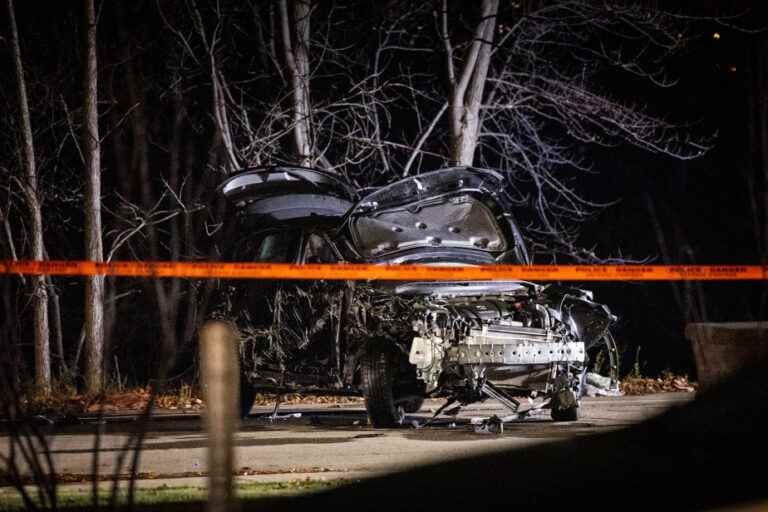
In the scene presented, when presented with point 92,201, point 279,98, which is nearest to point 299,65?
point 279,98

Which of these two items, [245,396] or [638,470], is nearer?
[638,470]

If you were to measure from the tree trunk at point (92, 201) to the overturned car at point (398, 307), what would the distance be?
15.6ft

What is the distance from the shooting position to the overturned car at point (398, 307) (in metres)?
9.72

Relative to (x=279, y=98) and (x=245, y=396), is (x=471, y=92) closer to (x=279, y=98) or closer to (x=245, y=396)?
(x=279, y=98)

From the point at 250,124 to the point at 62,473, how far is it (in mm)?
11653

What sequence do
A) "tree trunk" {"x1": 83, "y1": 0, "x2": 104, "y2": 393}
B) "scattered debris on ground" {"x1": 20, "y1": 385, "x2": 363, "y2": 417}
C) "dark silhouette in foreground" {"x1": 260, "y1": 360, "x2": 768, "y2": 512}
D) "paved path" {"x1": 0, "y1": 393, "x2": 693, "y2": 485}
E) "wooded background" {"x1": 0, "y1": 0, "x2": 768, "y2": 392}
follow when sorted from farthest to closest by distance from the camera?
"wooded background" {"x1": 0, "y1": 0, "x2": 768, "y2": 392}, "tree trunk" {"x1": 83, "y1": 0, "x2": 104, "y2": 393}, "scattered debris on ground" {"x1": 20, "y1": 385, "x2": 363, "y2": 417}, "paved path" {"x1": 0, "y1": 393, "x2": 693, "y2": 485}, "dark silhouette in foreground" {"x1": 260, "y1": 360, "x2": 768, "y2": 512}

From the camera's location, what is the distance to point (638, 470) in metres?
2.81

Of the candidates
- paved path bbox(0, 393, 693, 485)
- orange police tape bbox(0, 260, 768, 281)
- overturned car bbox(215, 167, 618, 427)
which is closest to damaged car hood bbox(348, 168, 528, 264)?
overturned car bbox(215, 167, 618, 427)

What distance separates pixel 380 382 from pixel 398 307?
0.68m

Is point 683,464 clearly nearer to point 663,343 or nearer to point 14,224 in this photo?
point 14,224

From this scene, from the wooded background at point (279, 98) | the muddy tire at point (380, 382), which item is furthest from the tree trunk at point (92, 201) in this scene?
the muddy tire at point (380, 382)

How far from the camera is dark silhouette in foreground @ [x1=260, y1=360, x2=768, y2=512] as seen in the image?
262 cm

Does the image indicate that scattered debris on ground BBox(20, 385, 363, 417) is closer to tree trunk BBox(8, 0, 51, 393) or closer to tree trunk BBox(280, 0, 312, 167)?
tree trunk BBox(8, 0, 51, 393)

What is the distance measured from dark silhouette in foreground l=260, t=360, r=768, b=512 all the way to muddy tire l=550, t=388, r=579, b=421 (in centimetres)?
717
